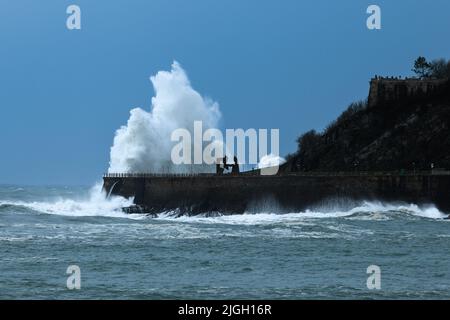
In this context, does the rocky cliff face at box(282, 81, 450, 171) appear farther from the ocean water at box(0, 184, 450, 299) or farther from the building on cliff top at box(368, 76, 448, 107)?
the ocean water at box(0, 184, 450, 299)

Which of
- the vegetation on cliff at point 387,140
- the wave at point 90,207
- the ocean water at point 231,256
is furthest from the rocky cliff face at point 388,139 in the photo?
the wave at point 90,207

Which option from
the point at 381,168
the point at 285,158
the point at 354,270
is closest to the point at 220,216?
the point at 381,168

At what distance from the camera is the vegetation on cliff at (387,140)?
71.1 metres

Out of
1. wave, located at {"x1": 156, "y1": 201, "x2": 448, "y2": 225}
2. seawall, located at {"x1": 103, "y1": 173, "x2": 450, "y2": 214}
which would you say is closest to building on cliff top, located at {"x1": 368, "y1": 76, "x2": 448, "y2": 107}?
seawall, located at {"x1": 103, "y1": 173, "x2": 450, "y2": 214}

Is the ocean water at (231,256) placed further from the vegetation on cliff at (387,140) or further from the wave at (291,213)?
the vegetation on cliff at (387,140)

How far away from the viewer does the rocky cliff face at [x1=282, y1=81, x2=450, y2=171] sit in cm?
7119

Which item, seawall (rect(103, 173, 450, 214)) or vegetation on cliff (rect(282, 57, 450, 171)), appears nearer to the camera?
seawall (rect(103, 173, 450, 214))

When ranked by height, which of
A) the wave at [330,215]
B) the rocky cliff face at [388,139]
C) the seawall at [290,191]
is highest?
the rocky cliff face at [388,139]

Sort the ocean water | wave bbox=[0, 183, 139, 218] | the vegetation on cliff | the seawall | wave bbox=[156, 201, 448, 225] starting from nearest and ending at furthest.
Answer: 1. the ocean water
2. wave bbox=[156, 201, 448, 225]
3. the seawall
4. wave bbox=[0, 183, 139, 218]
5. the vegetation on cliff

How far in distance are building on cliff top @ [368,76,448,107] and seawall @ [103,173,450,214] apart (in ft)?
53.4

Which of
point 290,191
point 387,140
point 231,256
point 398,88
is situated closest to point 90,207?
point 290,191

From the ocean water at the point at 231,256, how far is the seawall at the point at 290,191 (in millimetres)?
1912
